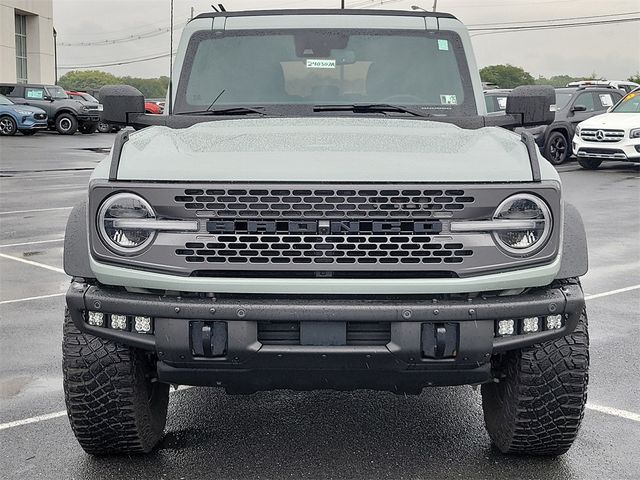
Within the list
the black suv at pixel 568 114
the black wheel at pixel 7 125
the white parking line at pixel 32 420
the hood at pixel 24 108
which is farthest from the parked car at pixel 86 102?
the white parking line at pixel 32 420

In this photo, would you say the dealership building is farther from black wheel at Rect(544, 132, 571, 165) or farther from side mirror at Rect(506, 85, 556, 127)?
side mirror at Rect(506, 85, 556, 127)

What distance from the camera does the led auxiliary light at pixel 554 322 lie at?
350cm

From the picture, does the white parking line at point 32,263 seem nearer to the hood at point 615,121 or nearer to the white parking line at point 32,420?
the white parking line at point 32,420

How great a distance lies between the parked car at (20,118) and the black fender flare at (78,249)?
32.0 metres

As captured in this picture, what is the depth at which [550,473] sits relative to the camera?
12.9ft

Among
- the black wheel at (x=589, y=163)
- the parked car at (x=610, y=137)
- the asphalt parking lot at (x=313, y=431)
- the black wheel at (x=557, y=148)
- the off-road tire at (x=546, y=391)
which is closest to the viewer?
the off-road tire at (x=546, y=391)

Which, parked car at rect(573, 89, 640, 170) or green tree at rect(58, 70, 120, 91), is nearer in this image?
parked car at rect(573, 89, 640, 170)

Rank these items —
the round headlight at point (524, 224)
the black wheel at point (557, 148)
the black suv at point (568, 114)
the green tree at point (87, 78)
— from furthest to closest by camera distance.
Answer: the green tree at point (87, 78), the black wheel at point (557, 148), the black suv at point (568, 114), the round headlight at point (524, 224)

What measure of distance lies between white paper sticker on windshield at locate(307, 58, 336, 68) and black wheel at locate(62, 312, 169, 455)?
2.08m

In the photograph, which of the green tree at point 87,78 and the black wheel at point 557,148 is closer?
the black wheel at point 557,148

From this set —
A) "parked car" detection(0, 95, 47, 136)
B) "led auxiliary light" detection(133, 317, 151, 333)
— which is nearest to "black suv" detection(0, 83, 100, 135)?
"parked car" detection(0, 95, 47, 136)

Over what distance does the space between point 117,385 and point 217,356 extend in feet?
1.89

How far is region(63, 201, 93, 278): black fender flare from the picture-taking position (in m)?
3.53

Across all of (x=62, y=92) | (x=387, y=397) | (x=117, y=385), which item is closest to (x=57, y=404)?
(x=117, y=385)
